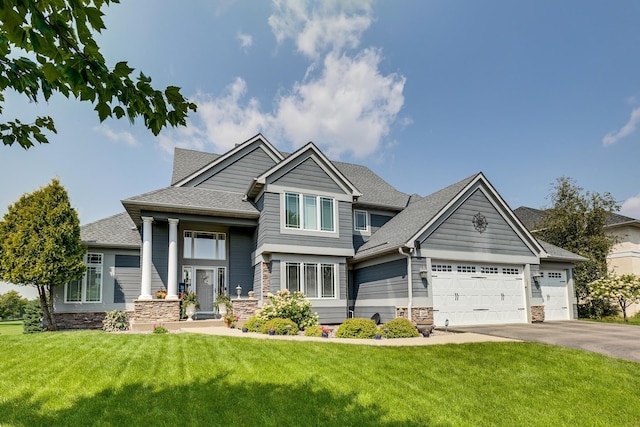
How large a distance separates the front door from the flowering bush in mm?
3730

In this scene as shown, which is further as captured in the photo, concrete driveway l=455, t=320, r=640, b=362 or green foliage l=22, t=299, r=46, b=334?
green foliage l=22, t=299, r=46, b=334

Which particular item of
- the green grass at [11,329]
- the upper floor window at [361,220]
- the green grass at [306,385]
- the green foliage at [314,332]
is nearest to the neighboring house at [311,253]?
the upper floor window at [361,220]

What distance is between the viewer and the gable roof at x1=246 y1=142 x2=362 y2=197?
671 inches

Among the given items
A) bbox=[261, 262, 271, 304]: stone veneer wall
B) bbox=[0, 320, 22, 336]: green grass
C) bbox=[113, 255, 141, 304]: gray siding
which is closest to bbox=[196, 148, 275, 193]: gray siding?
bbox=[261, 262, 271, 304]: stone veneer wall

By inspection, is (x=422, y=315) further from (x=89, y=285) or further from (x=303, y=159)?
(x=89, y=285)

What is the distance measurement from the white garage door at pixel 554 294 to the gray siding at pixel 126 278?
60.5ft

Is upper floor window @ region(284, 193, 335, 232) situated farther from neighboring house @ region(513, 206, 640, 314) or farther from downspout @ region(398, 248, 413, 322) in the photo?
A: neighboring house @ region(513, 206, 640, 314)

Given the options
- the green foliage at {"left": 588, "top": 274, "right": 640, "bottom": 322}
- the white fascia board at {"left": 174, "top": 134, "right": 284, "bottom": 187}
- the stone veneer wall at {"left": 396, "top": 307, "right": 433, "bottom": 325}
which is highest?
the white fascia board at {"left": 174, "top": 134, "right": 284, "bottom": 187}

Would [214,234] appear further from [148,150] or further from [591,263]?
[591,263]

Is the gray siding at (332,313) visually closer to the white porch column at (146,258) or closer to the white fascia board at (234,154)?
the white porch column at (146,258)

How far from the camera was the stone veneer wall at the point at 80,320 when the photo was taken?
55.4ft

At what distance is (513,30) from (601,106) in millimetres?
6435

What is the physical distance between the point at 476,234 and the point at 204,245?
39.5ft

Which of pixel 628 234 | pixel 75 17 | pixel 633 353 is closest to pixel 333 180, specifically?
pixel 633 353
